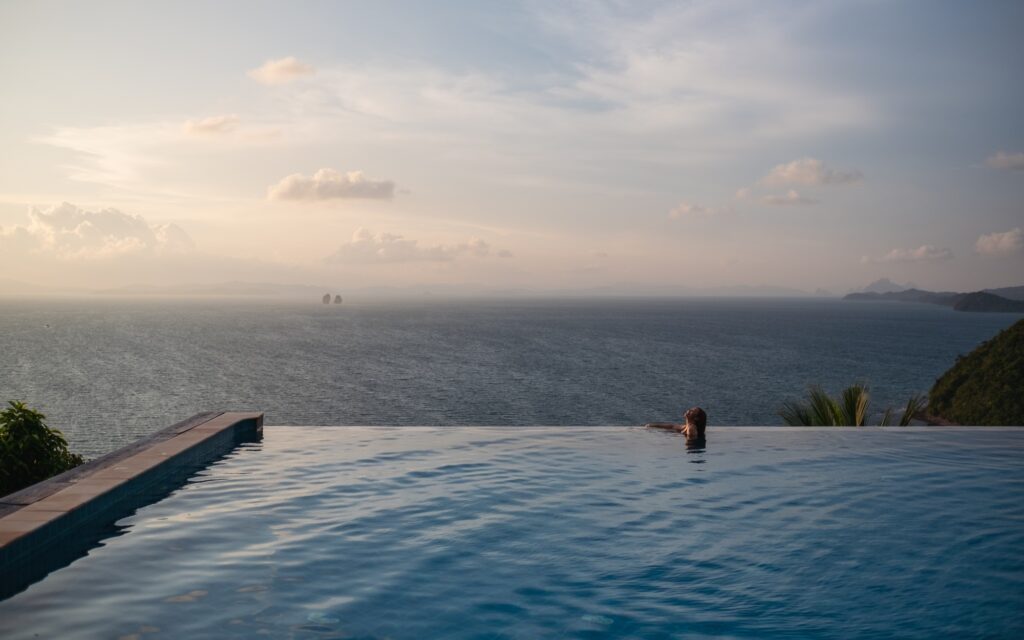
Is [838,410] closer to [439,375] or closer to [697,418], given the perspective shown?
[697,418]

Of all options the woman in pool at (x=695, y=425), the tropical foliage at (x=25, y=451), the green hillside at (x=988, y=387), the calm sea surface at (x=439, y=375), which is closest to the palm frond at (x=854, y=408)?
the woman in pool at (x=695, y=425)

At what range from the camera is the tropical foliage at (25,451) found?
31.6ft

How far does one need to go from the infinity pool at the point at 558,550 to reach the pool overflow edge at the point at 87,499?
195 mm

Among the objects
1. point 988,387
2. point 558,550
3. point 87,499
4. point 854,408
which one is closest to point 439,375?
point 988,387

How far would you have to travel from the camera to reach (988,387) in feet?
91.6

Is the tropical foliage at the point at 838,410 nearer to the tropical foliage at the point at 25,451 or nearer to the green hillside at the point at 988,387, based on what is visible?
the tropical foliage at the point at 25,451

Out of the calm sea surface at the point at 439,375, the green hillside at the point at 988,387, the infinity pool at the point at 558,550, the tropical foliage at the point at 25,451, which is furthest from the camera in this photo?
the calm sea surface at the point at 439,375

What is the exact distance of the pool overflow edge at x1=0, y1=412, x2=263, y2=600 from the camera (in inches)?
233

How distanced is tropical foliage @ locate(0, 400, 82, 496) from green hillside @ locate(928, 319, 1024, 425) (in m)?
27.4

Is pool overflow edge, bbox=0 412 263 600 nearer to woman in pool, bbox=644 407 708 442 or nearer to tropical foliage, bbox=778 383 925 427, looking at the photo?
woman in pool, bbox=644 407 708 442

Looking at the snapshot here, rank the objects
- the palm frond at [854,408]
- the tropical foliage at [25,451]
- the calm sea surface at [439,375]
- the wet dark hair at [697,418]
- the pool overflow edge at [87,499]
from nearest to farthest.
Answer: the pool overflow edge at [87,499] < the tropical foliage at [25,451] < the wet dark hair at [697,418] < the palm frond at [854,408] < the calm sea surface at [439,375]

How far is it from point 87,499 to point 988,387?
30.2m

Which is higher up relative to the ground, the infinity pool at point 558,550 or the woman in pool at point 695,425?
the woman in pool at point 695,425

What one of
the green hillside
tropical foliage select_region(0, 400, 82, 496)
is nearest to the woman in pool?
tropical foliage select_region(0, 400, 82, 496)
